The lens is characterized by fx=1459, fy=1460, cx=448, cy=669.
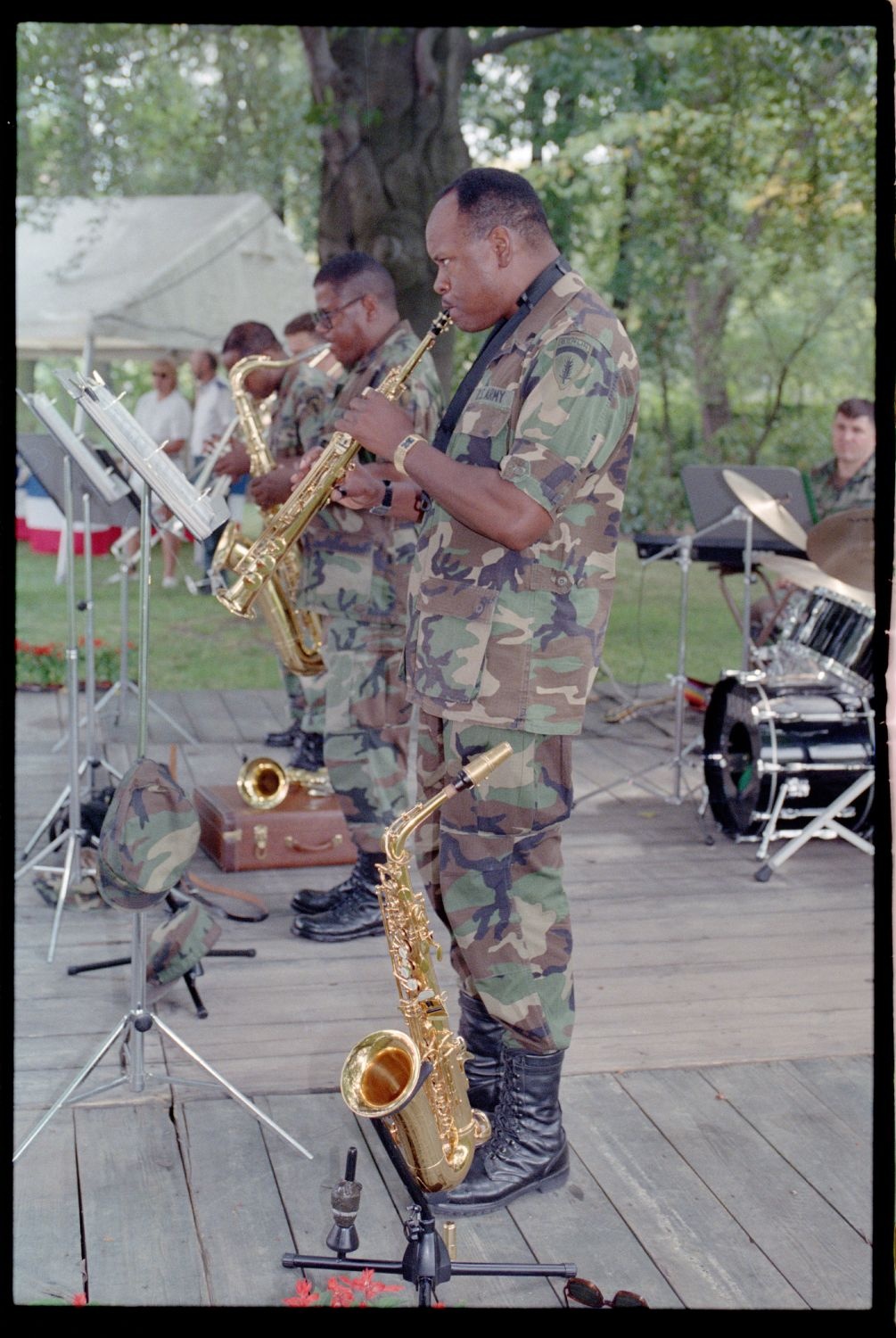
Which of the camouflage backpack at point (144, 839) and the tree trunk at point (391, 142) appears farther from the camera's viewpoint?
the tree trunk at point (391, 142)

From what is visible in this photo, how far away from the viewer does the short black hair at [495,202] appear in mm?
2830

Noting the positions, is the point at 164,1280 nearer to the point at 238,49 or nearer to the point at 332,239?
the point at 332,239

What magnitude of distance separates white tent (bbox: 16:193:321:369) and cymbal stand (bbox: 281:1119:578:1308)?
1055 cm

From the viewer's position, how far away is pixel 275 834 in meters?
5.21

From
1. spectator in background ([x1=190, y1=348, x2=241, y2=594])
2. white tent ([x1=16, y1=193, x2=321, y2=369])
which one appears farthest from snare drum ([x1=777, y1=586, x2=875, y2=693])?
white tent ([x1=16, y1=193, x2=321, y2=369])

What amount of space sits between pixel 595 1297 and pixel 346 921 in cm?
203

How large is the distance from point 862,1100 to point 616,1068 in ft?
1.96

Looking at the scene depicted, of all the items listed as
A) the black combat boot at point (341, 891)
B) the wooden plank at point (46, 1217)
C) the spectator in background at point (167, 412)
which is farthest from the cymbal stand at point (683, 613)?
the spectator in background at point (167, 412)

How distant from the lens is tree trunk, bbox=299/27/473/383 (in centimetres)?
857

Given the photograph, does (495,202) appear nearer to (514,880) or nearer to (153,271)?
(514,880)

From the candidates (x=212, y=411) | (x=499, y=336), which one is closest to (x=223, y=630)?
(x=212, y=411)

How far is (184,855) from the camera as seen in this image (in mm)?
3211

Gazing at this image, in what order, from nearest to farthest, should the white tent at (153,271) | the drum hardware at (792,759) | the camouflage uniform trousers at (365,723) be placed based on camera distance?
the camouflage uniform trousers at (365,723)
the drum hardware at (792,759)
the white tent at (153,271)

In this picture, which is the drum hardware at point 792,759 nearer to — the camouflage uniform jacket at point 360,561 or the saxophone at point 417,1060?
the camouflage uniform jacket at point 360,561
